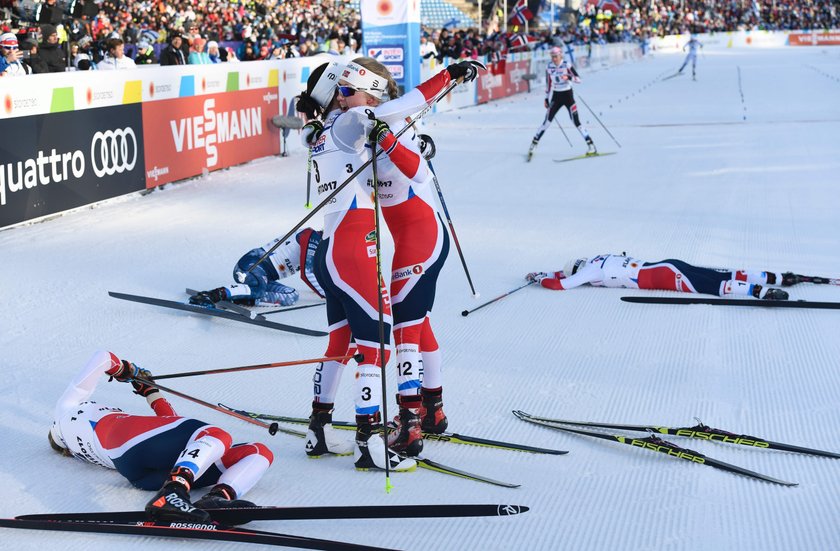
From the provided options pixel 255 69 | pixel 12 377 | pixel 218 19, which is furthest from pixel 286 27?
pixel 12 377

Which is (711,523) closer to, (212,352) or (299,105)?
(299,105)

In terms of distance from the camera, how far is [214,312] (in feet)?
22.4

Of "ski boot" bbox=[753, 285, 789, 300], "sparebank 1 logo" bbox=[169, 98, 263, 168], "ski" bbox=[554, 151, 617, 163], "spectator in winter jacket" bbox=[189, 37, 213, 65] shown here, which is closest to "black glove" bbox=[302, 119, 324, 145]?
"ski boot" bbox=[753, 285, 789, 300]

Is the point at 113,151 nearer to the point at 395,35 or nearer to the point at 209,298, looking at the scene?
the point at 209,298

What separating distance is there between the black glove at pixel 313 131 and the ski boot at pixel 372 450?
1.20 meters

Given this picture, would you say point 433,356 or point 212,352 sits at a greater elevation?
point 433,356

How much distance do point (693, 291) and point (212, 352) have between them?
355 cm

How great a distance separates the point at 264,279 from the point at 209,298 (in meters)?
0.41

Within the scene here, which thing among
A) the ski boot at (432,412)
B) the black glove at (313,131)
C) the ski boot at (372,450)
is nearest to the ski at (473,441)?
the ski boot at (432,412)

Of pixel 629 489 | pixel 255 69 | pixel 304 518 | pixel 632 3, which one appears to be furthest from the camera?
pixel 632 3

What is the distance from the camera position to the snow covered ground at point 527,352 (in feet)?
12.9

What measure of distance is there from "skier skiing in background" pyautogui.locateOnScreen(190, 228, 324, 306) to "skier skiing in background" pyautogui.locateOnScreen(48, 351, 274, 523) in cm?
271

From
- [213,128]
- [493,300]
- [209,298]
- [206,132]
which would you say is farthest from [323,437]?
[213,128]

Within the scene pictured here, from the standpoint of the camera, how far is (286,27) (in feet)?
93.0
